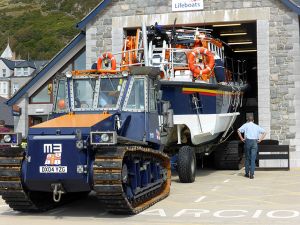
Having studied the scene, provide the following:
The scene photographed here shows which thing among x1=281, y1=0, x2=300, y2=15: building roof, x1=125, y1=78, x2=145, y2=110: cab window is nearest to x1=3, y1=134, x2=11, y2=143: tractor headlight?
x1=125, y1=78, x2=145, y2=110: cab window

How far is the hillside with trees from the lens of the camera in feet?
424

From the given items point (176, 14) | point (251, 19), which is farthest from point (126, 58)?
point (251, 19)

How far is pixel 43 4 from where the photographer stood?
172 m

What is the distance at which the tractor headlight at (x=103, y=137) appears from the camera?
899 cm

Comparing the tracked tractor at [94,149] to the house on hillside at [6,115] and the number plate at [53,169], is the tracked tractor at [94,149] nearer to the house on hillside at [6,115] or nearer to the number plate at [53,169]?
the number plate at [53,169]

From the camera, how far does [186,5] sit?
1927 centimetres

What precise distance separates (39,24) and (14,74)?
A: 58549mm

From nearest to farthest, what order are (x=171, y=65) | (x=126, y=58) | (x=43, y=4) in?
1. (x=171, y=65)
2. (x=126, y=58)
3. (x=43, y=4)

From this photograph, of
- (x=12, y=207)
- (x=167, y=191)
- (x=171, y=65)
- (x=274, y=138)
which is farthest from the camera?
(x=274, y=138)

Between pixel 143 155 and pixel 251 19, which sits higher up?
pixel 251 19

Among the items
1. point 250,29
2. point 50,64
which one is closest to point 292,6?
point 250,29

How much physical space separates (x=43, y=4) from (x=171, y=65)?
534ft

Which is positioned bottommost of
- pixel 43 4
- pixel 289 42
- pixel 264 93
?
pixel 264 93

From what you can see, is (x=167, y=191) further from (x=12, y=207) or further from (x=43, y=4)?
(x=43, y=4)
